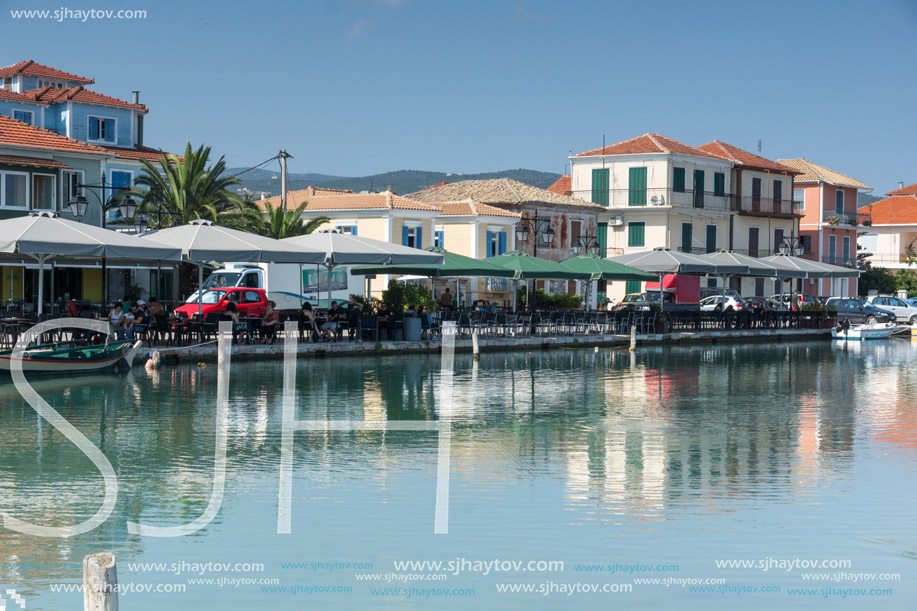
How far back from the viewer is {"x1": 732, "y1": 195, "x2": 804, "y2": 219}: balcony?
69.0m

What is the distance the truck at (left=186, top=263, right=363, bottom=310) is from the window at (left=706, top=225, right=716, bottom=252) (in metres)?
29.3

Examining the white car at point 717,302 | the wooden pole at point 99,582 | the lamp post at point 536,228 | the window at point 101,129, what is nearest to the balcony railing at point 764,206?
the white car at point 717,302

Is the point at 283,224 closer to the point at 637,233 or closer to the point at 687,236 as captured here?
the point at 637,233

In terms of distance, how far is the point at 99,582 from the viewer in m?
6.52

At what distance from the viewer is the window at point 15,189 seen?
3888 cm

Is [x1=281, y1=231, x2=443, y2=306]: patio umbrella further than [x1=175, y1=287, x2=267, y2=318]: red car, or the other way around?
[x1=175, y1=287, x2=267, y2=318]: red car

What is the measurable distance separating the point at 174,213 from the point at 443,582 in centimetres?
3766

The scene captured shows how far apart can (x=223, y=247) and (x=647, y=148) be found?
41.8 meters

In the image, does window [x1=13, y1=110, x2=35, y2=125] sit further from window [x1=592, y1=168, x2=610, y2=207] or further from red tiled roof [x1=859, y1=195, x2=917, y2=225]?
red tiled roof [x1=859, y1=195, x2=917, y2=225]

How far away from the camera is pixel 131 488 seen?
13078 mm

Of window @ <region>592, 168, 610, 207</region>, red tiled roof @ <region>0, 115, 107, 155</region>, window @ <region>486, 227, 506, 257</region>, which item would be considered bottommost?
window @ <region>486, 227, 506, 257</region>

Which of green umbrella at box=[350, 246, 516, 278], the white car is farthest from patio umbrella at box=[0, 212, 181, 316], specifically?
the white car

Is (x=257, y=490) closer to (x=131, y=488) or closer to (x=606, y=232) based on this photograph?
(x=131, y=488)

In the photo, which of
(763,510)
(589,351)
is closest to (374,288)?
(589,351)
